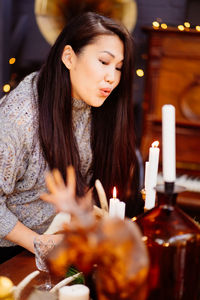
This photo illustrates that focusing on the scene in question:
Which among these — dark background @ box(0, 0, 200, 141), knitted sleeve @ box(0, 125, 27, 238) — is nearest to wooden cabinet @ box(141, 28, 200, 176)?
dark background @ box(0, 0, 200, 141)

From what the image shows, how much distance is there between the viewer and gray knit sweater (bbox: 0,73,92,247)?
52.1 inches

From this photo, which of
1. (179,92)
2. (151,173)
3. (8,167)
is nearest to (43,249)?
(151,173)

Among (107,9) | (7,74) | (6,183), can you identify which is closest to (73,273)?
(6,183)

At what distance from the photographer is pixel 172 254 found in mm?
758

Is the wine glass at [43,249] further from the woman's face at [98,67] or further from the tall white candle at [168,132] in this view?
the woman's face at [98,67]

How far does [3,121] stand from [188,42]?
1945 mm

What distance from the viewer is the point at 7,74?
369 centimetres

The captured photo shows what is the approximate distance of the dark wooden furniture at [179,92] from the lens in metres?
2.97

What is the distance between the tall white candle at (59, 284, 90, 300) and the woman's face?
0.72 meters

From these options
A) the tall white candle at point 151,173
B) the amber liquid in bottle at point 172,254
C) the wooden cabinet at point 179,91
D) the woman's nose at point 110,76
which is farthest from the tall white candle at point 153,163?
the wooden cabinet at point 179,91

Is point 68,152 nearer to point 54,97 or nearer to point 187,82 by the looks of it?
point 54,97

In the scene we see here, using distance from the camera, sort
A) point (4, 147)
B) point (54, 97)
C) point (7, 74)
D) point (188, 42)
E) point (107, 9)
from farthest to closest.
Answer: point (7, 74) → point (107, 9) → point (188, 42) → point (54, 97) → point (4, 147)

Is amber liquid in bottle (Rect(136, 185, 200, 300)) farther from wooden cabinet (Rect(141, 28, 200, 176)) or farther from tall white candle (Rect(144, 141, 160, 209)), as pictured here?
wooden cabinet (Rect(141, 28, 200, 176))

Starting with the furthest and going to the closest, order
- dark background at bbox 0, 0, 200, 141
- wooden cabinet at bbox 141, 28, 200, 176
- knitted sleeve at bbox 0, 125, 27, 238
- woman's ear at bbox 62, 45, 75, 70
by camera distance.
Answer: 1. dark background at bbox 0, 0, 200, 141
2. wooden cabinet at bbox 141, 28, 200, 176
3. woman's ear at bbox 62, 45, 75, 70
4. knitted sleeve at bbox 0, 125, 27, 238
